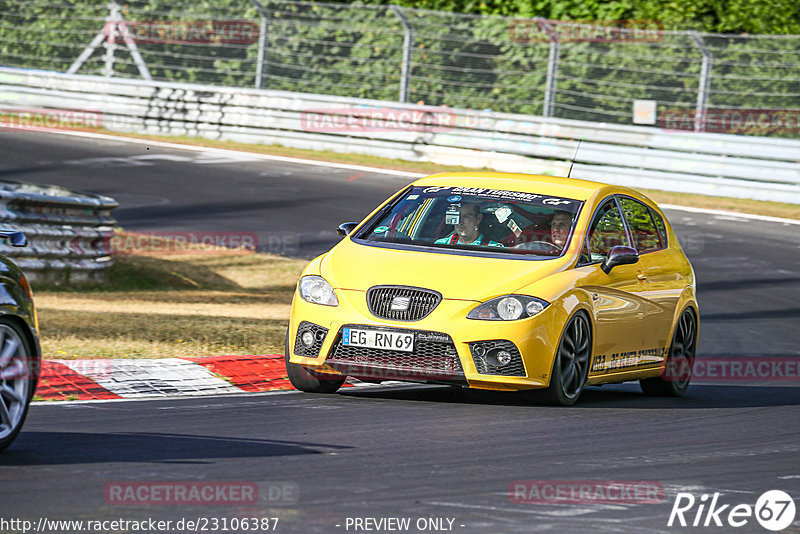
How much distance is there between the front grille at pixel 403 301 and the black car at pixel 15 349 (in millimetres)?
2610

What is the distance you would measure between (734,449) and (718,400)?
2.66m

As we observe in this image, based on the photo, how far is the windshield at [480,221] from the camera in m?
9.91

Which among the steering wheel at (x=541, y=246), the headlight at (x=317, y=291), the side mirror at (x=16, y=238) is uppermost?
the side mirror at (x=16, y=238)

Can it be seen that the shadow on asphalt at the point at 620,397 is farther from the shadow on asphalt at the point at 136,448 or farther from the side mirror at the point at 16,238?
the side mirror at the point at 16,238

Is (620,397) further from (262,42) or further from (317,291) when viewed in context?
(262,42)

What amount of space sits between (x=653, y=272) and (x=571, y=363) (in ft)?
5.21

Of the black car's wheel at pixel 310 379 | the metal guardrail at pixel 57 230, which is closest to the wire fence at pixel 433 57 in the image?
the metal guardrail at pixel 57 230

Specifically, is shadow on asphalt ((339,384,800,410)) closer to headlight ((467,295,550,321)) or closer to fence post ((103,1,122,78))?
headlight ((467,295,550,321))

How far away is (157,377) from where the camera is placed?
10.0m

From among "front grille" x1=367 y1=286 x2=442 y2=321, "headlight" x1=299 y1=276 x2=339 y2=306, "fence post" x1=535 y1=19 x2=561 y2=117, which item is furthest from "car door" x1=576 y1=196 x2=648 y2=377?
"fence post" x1=535 y1=19 x2=561 y2=117

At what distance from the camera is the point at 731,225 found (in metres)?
21.0

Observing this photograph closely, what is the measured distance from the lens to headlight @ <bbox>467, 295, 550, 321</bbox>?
902 cm

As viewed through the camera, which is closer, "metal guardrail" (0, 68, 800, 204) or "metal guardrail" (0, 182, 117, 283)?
"metal guardrail" (0, 182, 117, 283)

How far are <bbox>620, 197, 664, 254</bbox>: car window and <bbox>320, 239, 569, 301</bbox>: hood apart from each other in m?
1.42
